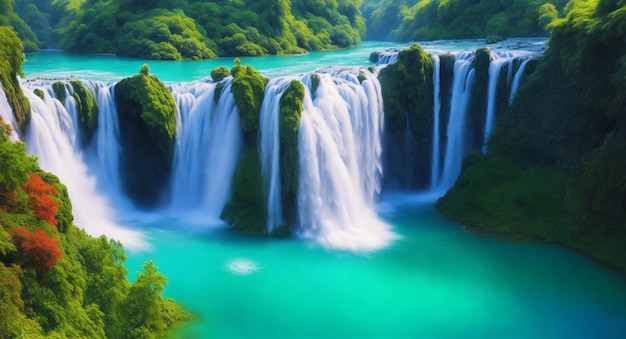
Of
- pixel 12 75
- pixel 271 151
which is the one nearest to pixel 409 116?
pixel 271 151

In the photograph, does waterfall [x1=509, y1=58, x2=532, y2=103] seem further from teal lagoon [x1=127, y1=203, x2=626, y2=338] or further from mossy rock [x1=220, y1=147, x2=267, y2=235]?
mossy rock [x1=220, y1=147, x2=267, y2=235]

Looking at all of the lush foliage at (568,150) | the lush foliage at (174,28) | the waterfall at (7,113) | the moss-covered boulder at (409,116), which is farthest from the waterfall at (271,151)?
the lush foliage at (174,28)

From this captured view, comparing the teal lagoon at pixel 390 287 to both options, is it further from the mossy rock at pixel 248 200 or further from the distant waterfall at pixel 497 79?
the distant waterfall at pixel 497 79

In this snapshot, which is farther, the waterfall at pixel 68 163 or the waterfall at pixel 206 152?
the waterfall at pixel 206 152

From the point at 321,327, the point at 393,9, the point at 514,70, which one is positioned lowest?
the point at 321,327

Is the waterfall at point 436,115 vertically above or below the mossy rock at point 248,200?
above

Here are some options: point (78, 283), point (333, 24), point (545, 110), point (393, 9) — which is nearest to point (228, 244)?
point (78, 283)

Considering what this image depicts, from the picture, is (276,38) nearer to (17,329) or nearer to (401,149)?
(401,149)
